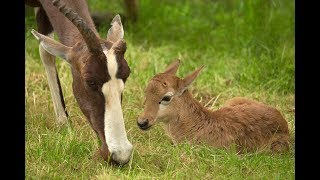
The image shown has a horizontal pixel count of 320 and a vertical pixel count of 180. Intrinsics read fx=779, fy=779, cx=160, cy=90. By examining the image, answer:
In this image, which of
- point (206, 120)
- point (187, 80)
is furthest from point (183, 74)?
point (187, 80)

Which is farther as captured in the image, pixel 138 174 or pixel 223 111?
pixel 223 111

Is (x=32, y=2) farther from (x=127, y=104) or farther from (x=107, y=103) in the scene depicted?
(x=107, y=103)

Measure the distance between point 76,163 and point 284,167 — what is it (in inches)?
70.7

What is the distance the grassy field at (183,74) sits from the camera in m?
6.64

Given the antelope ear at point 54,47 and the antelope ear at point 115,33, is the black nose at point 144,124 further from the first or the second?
the antelope ear at point 54,47

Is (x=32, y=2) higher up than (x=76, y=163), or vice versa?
(x=32, y=2)

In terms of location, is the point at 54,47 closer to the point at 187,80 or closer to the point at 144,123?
the point at 144,123

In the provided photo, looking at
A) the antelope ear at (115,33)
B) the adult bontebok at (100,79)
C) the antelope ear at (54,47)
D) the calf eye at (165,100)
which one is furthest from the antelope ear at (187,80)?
the antelope ear at (54,47)

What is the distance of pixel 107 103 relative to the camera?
6102 mm

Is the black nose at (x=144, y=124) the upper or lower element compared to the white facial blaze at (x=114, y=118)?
lower

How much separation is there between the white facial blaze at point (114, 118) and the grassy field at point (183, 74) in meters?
0.29

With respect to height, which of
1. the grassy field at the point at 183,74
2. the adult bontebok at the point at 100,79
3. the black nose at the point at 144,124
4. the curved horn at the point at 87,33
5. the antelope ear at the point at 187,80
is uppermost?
the curved horn at the point at 87,33

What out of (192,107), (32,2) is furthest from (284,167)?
(32,2)

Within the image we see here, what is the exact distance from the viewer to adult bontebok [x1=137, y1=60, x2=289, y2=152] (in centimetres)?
714
